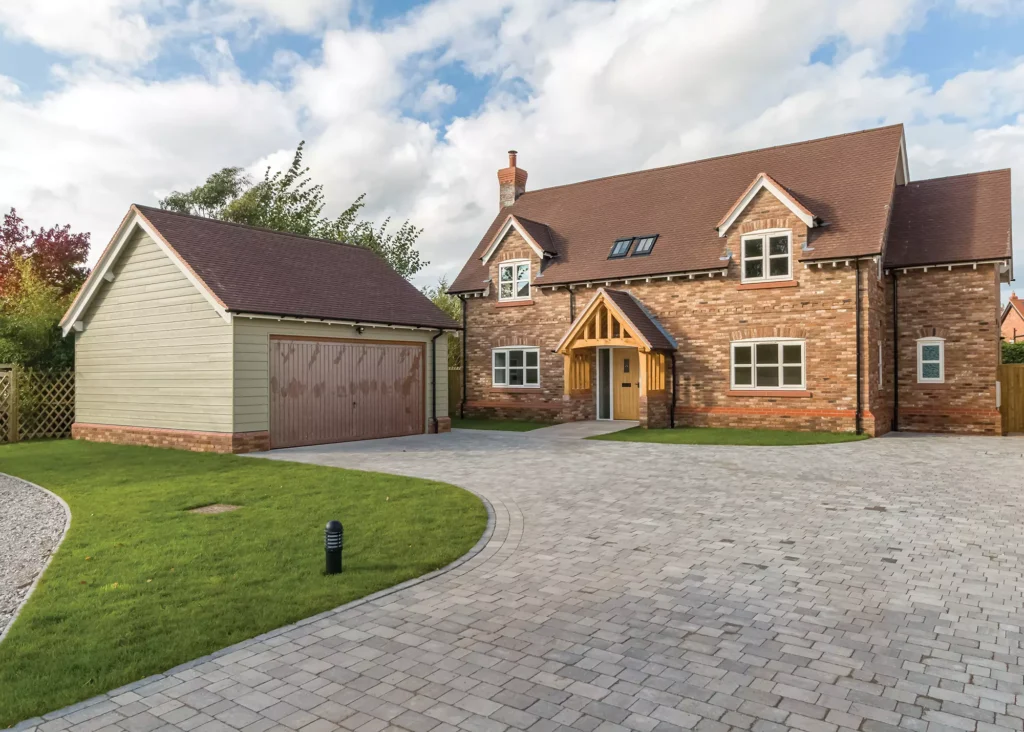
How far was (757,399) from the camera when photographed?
21.4m

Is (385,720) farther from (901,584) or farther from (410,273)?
(410,273)

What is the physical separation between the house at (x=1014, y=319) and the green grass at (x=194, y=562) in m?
66.7

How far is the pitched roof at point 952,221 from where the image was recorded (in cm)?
2061

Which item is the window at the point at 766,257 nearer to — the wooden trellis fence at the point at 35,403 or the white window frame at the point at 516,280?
the white window frame at the point at 516,280

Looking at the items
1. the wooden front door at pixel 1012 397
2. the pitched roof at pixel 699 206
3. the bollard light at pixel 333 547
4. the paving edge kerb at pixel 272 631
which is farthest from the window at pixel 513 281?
the bollard light at pixel 333 547

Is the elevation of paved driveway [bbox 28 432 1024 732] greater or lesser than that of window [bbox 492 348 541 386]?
lesser

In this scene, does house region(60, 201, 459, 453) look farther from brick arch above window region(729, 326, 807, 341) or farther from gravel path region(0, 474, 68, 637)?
brick arch above window region(729, 326, 807, 341)

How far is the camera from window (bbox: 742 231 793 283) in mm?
21219

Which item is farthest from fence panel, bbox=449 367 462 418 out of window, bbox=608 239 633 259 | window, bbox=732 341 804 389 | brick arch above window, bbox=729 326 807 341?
brick arch above window, bbox=729 326 807 341

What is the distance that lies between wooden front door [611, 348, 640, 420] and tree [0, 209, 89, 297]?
22.8 meters

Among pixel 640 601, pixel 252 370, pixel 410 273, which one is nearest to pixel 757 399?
pixel 252 370

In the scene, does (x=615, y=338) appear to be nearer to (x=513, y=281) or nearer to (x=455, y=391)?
(x=513, y=281)

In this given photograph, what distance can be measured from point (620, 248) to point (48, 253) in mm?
24927

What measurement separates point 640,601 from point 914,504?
20.3 ft
